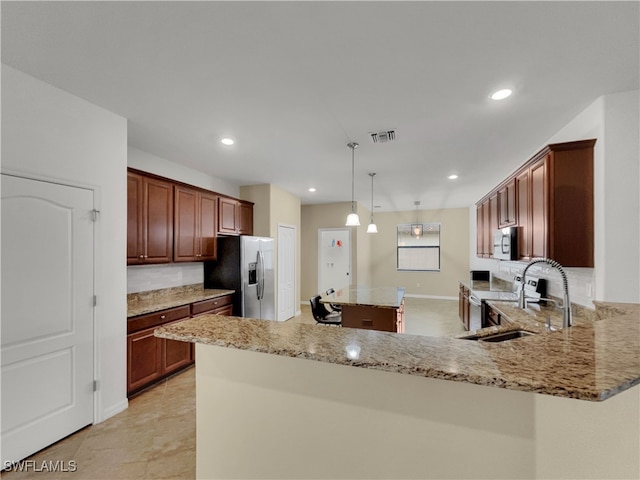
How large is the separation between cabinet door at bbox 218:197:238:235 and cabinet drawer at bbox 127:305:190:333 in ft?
4.83

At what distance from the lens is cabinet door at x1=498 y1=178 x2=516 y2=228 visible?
3.22m

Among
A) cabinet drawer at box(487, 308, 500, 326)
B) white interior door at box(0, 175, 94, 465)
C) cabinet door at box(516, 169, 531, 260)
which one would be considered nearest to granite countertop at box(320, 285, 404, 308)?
cabinet drawer at box(487, 308, 500, 326)

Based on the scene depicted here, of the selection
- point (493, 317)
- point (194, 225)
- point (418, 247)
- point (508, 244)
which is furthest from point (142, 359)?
point (418, 247)

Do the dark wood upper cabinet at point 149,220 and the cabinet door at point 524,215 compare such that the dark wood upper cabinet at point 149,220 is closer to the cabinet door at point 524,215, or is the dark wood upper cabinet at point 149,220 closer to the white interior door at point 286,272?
the white interior door at point 286,272

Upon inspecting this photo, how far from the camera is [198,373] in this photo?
134 cm

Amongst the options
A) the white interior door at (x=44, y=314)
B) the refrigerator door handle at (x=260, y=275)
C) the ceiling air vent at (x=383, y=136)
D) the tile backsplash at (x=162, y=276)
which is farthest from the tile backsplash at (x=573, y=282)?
the tile backsplash at (x=162, y=276)

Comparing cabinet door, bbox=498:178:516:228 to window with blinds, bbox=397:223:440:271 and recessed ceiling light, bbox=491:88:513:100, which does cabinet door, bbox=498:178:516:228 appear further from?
window with blinds, bbox=397:223:440:271

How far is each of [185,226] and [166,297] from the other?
98 cm

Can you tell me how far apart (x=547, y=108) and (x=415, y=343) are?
8.17 ft

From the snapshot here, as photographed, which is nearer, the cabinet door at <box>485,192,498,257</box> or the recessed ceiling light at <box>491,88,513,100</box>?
the recessed ceiling light at <box>491,88,513,100</box>

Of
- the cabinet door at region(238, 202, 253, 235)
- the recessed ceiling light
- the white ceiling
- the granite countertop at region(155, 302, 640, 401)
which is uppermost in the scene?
the white ceiling

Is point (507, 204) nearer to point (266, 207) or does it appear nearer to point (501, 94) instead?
point (501, 94)

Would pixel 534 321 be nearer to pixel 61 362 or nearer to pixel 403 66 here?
pixel 403 66

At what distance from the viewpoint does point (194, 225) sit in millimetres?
3838
